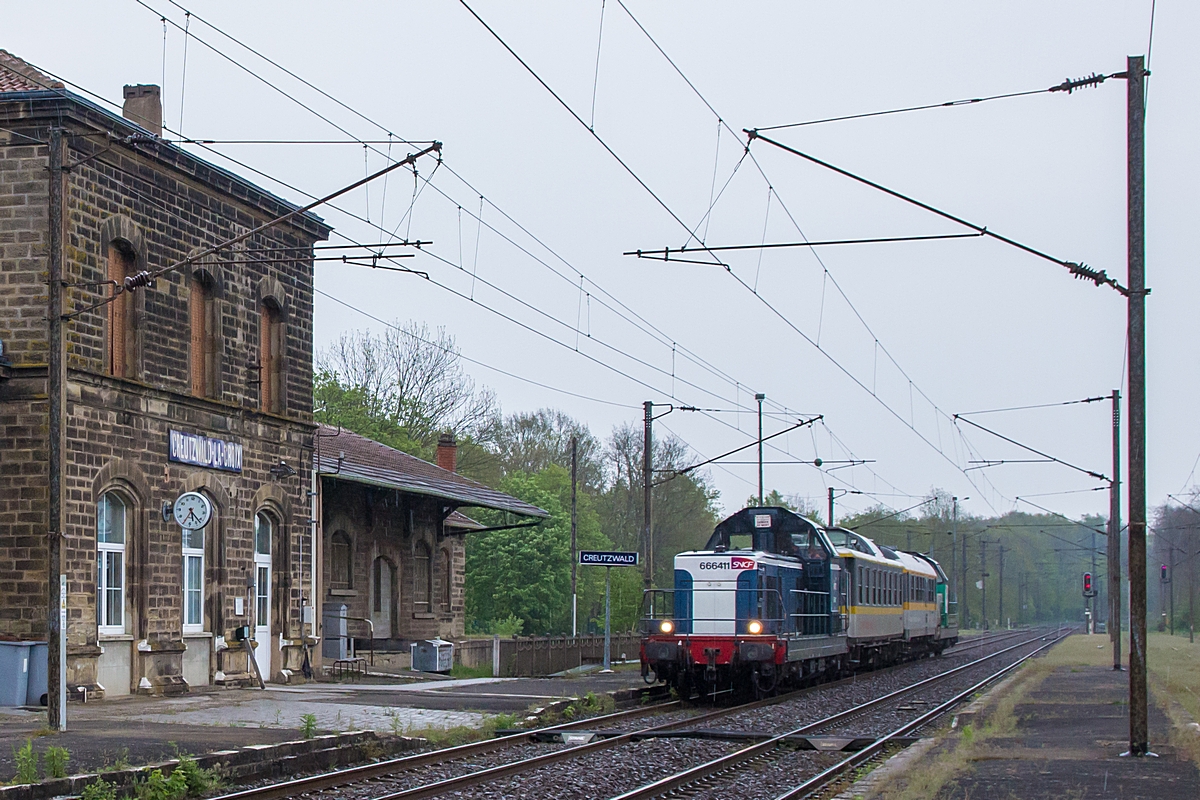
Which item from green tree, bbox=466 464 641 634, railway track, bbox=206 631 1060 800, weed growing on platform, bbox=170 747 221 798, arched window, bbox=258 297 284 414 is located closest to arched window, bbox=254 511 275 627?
arched window, bbox=258 297 284 414

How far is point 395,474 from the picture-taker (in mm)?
30953

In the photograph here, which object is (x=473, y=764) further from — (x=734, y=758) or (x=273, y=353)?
(x=273, y=353)

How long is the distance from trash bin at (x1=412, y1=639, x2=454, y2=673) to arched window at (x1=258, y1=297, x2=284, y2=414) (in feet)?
22.1

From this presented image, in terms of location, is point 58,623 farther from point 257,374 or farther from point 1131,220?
point 1131,220

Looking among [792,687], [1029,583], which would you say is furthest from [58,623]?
[1029,583]

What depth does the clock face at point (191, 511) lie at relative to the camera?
69.2 ft

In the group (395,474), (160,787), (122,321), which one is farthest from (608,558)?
(160,787)

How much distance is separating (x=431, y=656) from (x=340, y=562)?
9.33 ft

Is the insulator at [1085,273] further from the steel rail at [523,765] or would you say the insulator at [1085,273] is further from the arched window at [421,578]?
the arched window at [421,578]

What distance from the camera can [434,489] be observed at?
104 feet

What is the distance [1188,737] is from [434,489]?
62.3ft

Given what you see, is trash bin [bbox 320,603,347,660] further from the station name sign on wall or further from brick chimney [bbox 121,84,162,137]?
brick chimney [bbox 121,84,162,137]

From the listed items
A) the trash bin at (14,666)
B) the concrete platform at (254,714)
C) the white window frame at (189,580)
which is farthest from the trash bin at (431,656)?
the trash bin at (14,666)

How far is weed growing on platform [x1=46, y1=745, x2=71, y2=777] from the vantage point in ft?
38.5
